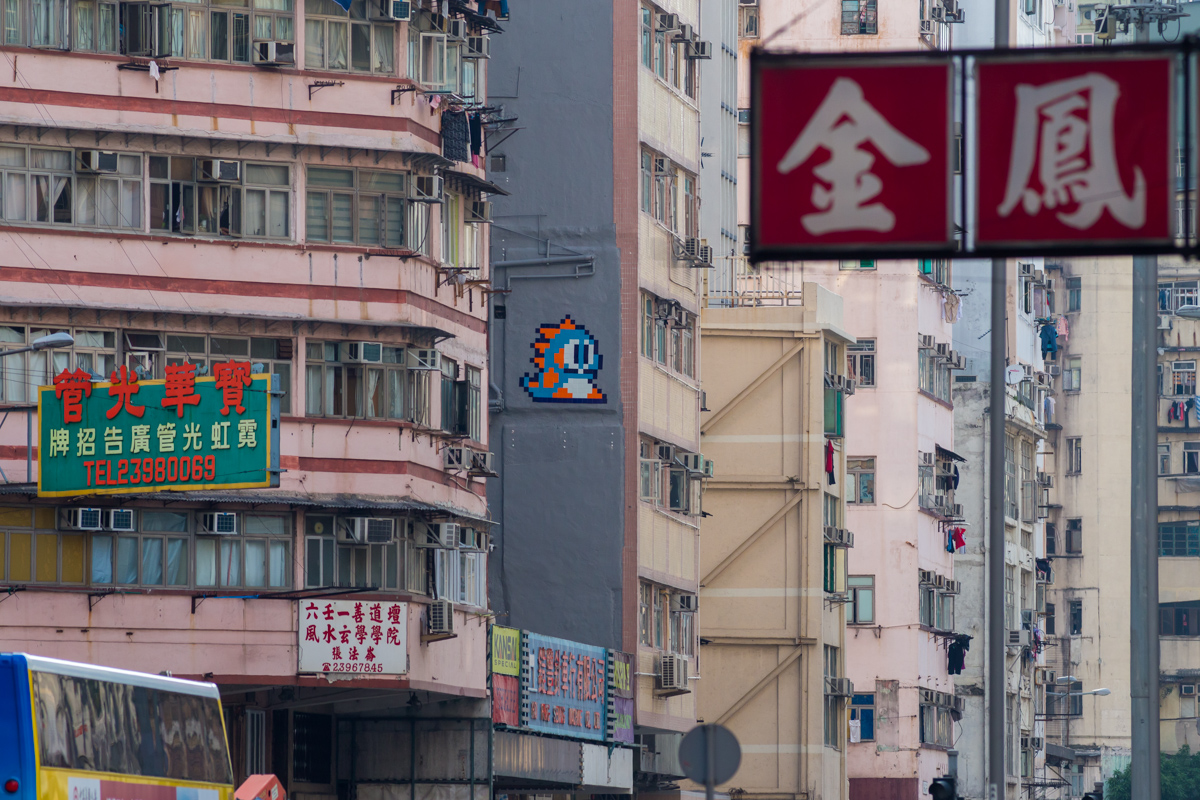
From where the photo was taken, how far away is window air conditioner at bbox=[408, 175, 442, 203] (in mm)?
36562

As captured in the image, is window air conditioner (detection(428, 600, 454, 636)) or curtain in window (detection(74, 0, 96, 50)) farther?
window air conditioner (detection(428, 600, 454, 636))

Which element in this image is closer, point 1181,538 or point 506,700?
point 506,700

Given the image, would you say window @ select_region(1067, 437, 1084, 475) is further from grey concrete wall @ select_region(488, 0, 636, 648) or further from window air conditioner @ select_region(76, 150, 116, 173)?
window air conditioner @ select_region(76, 150, 116, 173)

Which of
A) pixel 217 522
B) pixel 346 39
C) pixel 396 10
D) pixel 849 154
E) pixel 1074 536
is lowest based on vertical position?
pixel 1074 536

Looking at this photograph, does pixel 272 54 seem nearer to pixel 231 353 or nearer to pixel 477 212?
pixel 231 353

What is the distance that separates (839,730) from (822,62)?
139 feet

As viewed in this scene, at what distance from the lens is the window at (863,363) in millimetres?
65625

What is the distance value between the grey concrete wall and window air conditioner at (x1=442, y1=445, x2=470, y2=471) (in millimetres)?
6050

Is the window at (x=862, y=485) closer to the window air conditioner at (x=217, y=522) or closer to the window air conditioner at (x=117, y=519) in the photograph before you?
the window air conditioner at (x=217, y=522)

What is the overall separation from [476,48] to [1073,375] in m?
65.5

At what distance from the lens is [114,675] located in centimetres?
2427

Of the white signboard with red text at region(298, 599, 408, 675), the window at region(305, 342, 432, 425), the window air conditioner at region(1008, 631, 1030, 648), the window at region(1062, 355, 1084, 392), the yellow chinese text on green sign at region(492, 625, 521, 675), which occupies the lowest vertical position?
the window air conditioner at region(1008, 631, 1030, 648)

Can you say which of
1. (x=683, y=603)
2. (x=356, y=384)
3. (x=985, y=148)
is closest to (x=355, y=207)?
(x=356, y=384)

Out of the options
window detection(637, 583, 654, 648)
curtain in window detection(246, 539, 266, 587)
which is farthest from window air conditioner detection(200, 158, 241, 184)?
window detection(637, 583, 654, 648)
